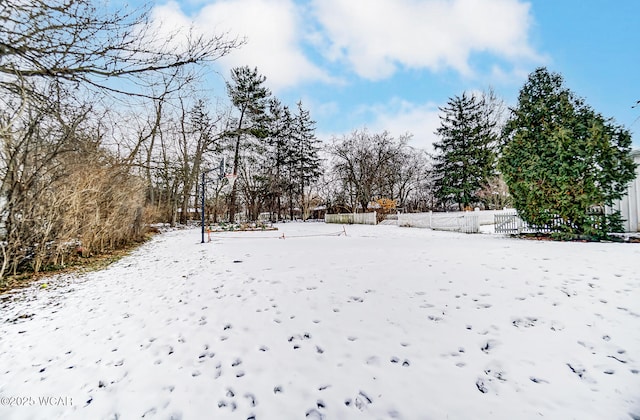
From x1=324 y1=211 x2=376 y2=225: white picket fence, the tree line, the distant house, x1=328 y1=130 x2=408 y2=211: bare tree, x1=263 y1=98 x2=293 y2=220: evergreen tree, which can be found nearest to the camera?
the tree line

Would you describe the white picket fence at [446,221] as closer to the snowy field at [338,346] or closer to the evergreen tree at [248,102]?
the snowy field at [338,346]

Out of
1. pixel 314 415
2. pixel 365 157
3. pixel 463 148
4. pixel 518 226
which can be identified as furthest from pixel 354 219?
pixel 314 415

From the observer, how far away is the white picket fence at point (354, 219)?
62.0ft

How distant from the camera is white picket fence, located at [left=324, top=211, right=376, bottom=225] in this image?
18906 mm

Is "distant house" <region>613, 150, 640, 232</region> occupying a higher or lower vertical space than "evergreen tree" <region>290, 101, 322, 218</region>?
lower

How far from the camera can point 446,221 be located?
12.7 metres

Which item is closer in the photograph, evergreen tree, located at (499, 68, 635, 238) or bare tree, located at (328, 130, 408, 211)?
evergreen tree, located at (499, 68, 635, 238)

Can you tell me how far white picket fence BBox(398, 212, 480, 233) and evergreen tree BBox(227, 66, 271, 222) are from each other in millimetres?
14451

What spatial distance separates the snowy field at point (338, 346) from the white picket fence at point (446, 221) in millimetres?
6804

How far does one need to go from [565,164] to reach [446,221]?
19.2ft

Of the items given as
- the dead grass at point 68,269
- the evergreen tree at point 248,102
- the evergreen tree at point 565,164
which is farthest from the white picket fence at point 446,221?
the evergreen tree at point 248,102

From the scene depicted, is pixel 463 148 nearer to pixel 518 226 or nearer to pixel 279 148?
pixel 518 226

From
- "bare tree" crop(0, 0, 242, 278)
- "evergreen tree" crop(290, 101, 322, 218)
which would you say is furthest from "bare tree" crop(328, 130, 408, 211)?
"bare tree" crop(0, 0, 242, 278)

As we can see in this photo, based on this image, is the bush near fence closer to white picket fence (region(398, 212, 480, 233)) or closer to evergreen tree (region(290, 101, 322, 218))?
white picket fence (region(398, 212, 480, 233))
